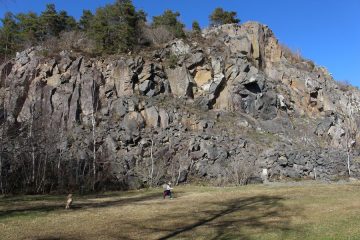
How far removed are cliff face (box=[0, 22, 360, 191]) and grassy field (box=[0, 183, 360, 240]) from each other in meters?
17.2

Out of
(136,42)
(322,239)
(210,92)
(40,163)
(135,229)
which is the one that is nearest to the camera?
(322,239)

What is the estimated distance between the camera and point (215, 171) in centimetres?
4694

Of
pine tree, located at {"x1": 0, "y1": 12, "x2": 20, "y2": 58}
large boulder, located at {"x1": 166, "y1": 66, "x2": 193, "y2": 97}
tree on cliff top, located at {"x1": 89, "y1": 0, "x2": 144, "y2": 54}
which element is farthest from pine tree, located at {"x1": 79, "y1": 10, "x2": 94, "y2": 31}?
large boulder, located at {"x1": 166, "y1": 66, "x2": 193, "y2": 97}

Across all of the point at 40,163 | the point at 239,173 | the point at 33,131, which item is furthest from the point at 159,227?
the point at 33,131

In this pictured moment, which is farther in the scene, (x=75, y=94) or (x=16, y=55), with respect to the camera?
(x=16, y=55)

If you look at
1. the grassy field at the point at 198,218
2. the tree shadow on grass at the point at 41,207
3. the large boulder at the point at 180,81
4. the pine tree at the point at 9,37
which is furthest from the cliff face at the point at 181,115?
the grassy field at the point at 198,218

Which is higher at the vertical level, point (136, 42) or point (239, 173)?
point (136, 42)

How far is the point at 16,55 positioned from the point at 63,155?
23.0 meters

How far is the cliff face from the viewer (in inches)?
1806

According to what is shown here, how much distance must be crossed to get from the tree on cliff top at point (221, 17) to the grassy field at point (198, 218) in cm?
5280

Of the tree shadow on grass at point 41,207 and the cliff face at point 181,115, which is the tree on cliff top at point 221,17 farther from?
the tree shadow on grass at point 41,207

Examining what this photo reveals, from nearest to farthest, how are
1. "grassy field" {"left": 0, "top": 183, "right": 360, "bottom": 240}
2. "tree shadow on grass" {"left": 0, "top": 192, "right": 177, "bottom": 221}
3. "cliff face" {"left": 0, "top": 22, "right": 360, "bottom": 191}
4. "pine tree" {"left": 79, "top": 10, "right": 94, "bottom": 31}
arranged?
"grassy field" {"left": 0, "top": 183, "right": 360, "bottom": 240}
"tree shadow on grass" {"left": 0, "top": 192, "right": 177, "bottom": 221}
"cliff face" {"left": 0, "top": 22, "right": 360, "bottom": 191}
"pine tree" {"left": 79, "top": 10, "right": 94, "bottom": 31}

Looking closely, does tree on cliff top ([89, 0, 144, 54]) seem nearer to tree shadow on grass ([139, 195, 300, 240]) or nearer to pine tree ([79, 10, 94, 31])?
pine tree ([79, 10, 94, 31])

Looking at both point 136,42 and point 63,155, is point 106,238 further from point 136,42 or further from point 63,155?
point 136,42
